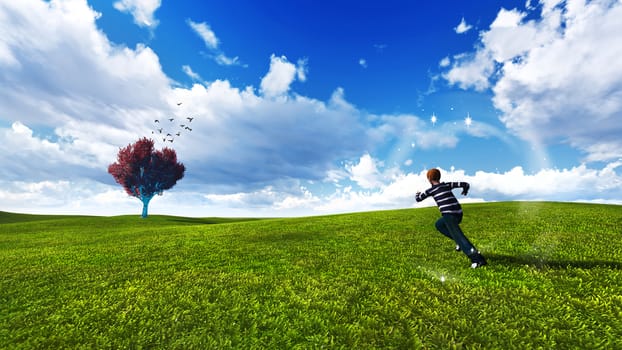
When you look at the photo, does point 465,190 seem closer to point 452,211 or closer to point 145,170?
point 452,211

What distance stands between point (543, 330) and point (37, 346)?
966 cm

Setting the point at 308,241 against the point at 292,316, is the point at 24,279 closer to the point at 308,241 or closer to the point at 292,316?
the point at 292,316

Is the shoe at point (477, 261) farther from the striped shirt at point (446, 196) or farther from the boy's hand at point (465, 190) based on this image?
the boy's hand at point (465, 190)

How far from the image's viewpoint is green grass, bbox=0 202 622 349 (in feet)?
18.7

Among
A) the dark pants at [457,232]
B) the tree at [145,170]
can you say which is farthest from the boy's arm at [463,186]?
the tree at [145,170]

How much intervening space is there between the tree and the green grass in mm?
53205

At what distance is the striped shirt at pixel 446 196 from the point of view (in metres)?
9.83

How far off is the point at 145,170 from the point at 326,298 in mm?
66486

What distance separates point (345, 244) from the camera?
15445 mm

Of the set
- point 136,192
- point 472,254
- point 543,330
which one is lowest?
point 543,330

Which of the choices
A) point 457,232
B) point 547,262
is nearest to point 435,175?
point 457,232

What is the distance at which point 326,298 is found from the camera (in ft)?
24.6

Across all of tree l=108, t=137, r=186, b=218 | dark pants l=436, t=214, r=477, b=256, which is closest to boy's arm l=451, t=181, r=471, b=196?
dark pants l=436, t=214, r=477, b=256

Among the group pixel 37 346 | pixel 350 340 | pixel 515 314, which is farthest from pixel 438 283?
pixel 37 346
